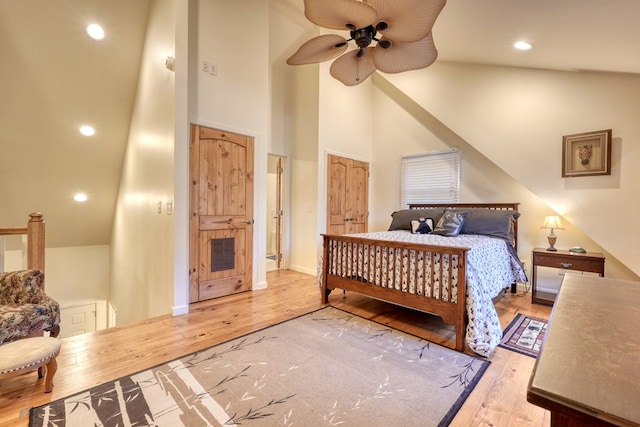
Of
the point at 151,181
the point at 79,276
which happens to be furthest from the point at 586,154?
the point at 79,276

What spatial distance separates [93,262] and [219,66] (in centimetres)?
471

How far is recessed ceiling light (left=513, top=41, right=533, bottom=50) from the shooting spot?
111 inches

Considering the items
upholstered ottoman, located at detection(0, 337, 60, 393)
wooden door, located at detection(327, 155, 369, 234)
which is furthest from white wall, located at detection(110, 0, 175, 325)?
wooden door, located at detection(327, 155, 369, 234)

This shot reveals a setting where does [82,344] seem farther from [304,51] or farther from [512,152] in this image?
[512,152]

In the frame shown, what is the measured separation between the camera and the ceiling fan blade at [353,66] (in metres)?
2.47

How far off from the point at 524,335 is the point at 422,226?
1671 millimetres

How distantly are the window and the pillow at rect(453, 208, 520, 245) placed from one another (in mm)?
842

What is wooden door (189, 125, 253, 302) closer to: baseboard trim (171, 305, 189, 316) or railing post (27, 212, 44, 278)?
baseboard trim (171, 305, 189, 316)

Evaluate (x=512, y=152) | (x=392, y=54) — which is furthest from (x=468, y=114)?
(x=392, y=54)

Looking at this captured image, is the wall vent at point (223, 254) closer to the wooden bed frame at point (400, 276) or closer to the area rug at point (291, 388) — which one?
the wooden bed frame at point (400, 276)

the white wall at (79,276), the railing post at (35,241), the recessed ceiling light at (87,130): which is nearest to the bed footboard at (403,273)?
the railing post at (35,241)

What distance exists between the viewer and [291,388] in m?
Result: 1.78

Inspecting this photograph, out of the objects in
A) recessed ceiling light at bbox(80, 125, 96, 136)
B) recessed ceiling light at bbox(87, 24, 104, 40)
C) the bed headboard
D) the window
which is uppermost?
recessed ceiling light at bbox(87, 24, 104, 40)

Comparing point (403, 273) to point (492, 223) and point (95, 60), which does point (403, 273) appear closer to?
point (492, 223)
